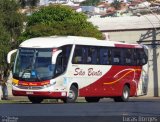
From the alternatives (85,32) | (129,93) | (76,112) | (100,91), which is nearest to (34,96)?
(100,91)

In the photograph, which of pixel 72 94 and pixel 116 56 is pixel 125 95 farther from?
pixel 72 94

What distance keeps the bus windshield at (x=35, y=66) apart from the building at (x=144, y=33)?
2110cm

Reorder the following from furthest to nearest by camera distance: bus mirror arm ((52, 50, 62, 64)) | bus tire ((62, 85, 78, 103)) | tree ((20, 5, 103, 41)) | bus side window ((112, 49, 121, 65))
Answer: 1. tree ((20, 5, 103, 41))
2. bus side window ((112, 49, 121, 65))
3. bus tire ((62, 85, 78, 103))
4. bus mirror arm ((52, 50, 62, 64))

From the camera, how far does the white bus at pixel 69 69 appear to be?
80.3 feet

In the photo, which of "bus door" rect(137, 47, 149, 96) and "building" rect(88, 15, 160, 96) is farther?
"building" rect(88, 15, 160, 96)

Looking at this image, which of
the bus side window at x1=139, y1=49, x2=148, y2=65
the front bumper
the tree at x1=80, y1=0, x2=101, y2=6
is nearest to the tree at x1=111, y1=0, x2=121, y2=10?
the tree at x1=80, y1=0, x2=101, y2=6

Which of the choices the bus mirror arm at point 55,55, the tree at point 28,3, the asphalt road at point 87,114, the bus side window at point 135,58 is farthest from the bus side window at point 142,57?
the asphalt road at point 87,114

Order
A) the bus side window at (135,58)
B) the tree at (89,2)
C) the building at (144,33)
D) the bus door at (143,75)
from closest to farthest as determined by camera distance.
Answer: the bus side window at (135,58), the bus door at (143,75), the building at (144,33), the tree at (89,2)

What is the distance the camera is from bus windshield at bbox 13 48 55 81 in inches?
961

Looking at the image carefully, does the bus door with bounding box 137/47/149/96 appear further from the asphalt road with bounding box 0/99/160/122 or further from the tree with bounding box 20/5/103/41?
the asphalt road with bounding box 0/99/160/122

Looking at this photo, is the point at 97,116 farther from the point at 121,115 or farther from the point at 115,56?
the point at 115,56

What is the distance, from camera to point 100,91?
27.2 m

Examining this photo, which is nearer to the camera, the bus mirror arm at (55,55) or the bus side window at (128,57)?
the bus mirror arm at (55,55)

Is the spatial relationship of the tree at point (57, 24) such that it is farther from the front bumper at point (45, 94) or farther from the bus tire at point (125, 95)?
the front bumper at point (45, 94)
